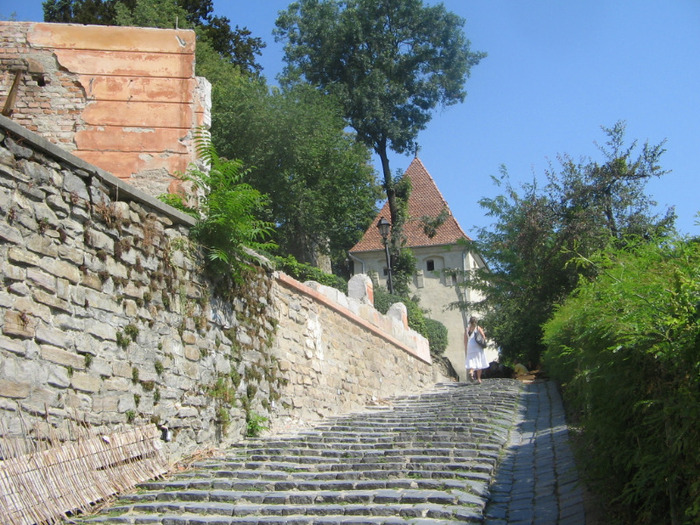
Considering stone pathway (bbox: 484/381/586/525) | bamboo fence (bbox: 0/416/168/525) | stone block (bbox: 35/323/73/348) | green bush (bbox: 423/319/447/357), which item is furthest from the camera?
green bush (bbox: 423/319/447/357)

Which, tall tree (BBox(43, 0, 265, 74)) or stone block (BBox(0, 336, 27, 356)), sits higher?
tall tree (BBox(43, 0, 265, 74))

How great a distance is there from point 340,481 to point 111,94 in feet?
21.7

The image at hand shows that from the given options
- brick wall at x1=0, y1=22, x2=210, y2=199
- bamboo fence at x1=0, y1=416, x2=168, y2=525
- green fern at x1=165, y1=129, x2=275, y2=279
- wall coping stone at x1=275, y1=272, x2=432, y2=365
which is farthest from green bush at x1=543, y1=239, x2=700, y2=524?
brick wall at x1=0, y1=22, x2=210, y2=199

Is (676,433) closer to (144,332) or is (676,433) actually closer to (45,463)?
(45,463)

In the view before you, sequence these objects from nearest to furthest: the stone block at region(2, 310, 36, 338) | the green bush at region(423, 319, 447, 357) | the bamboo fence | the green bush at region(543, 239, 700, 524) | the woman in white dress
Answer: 1. the green bush at region(543, 239, 700, 524)
2. the bamboo fence
3. the stone block at region(2, 310, 36, 338)
4. the woman in white dress
5. the green bush at region(423, 319, 447, 357)

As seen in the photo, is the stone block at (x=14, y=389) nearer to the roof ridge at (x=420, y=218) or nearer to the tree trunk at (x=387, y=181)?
the tree trunk at (x=387, y=181)

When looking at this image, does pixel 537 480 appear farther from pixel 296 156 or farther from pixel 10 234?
pixel 296 156

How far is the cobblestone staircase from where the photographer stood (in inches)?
198

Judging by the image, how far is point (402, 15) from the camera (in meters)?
34.1

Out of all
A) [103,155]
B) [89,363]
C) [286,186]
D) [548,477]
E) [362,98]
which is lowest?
[548,477]

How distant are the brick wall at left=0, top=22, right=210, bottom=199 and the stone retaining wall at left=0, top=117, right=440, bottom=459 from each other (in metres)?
2.34

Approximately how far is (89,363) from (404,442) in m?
3.04

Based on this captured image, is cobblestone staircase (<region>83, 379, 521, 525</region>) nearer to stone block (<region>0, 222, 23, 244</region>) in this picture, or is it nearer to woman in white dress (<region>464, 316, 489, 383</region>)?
stone block (<region>0, 222, 23, 244</region>)

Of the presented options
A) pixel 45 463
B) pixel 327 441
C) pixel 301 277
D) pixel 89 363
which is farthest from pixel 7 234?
pixel 301 277
